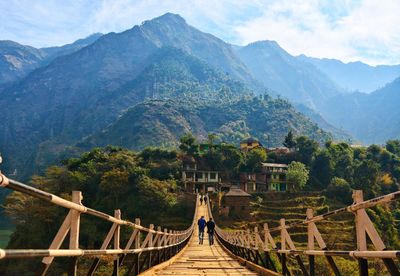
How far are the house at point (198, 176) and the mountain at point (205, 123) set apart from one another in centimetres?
7333

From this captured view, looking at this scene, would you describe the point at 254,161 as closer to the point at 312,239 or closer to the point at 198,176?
the point at 198,176

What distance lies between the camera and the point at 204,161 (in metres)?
72.1

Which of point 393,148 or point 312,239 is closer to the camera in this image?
point 312,239

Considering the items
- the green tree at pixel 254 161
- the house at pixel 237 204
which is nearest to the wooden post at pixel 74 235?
the house at pixel 237 204

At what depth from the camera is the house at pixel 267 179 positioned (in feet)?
228

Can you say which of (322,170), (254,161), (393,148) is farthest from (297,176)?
(393,148)

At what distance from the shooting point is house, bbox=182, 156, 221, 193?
68188 mm

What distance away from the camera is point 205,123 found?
181 metres

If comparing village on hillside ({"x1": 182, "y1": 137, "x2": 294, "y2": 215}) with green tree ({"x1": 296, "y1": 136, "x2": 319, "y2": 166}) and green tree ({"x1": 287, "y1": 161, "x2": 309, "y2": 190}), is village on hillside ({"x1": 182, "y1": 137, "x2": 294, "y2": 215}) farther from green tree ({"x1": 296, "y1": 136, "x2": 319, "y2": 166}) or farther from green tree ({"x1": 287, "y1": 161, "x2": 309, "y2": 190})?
green tree ({"x1": 296, "y1": 136, "x2": 319, "y2": 166})

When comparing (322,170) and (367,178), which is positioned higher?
(322,170)

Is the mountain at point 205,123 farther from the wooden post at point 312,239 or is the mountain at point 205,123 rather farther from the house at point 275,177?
the wooden post at point 312,239

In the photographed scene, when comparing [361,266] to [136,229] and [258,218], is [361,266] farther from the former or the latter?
[258,218]

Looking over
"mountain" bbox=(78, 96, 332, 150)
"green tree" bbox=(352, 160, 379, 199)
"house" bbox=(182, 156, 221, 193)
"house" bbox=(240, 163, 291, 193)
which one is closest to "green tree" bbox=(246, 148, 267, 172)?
"house" bbox=(240, 163, 291, 193)

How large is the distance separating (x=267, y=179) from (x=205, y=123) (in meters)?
111
